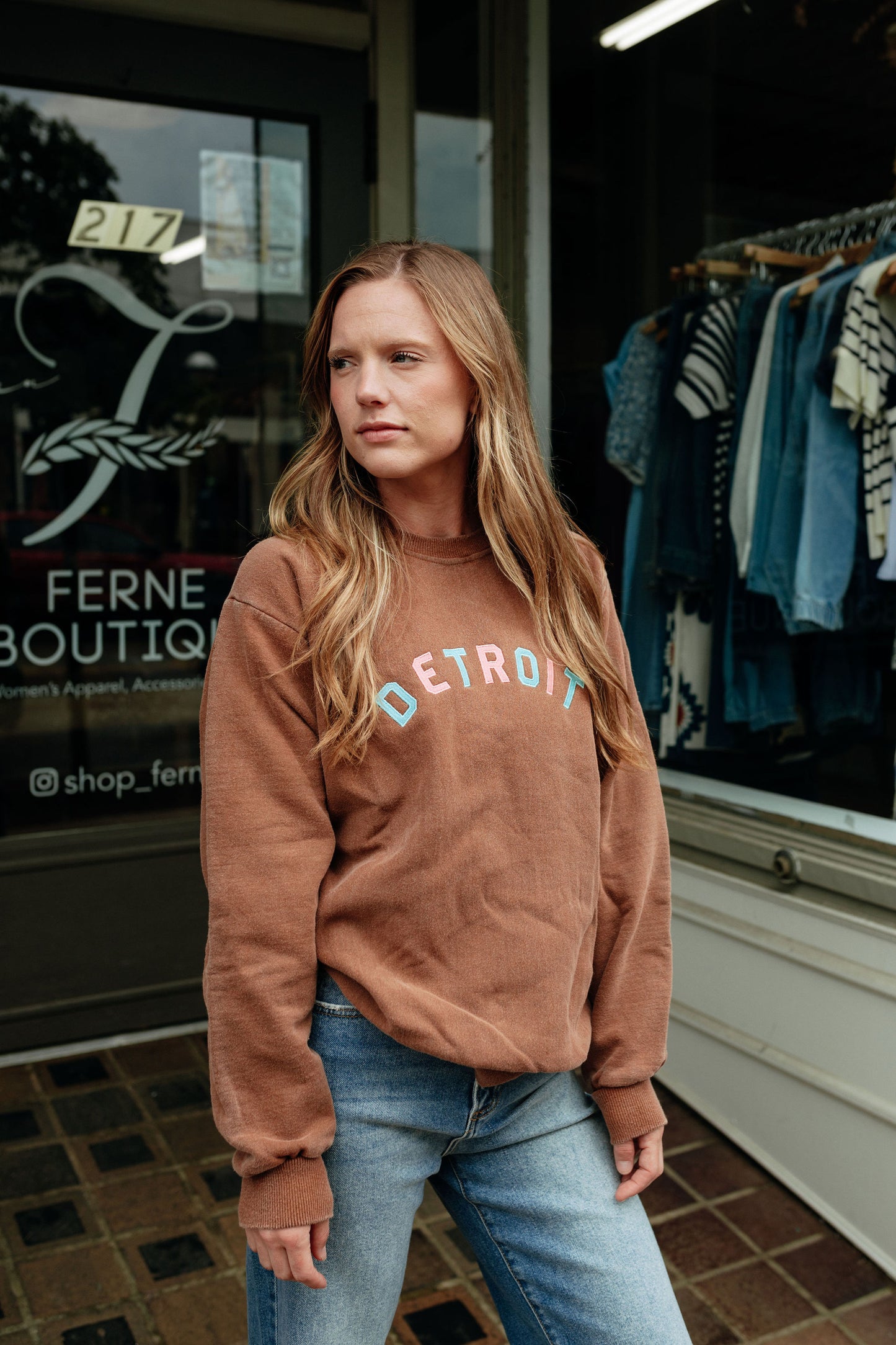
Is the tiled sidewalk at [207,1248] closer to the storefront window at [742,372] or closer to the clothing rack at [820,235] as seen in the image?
the storefront window at [742,372]

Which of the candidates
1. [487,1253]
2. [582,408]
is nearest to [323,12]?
[582,408]

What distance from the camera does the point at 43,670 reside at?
3.59m

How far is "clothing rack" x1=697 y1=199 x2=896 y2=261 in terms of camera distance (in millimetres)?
3047

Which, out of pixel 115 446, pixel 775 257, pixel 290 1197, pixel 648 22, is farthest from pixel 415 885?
pixel 648 22

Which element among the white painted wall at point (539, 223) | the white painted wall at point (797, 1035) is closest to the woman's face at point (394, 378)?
the white painted wall at point (797, 1035)

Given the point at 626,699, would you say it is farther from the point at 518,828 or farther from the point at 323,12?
the point at 323,12

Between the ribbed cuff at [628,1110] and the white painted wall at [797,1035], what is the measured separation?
4.39 ft

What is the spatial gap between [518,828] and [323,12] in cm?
330

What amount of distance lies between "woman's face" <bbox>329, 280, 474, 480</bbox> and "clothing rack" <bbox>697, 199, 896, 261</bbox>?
208 centimetres

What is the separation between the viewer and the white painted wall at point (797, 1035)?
266cm

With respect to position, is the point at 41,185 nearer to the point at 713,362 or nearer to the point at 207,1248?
the point at 713,362

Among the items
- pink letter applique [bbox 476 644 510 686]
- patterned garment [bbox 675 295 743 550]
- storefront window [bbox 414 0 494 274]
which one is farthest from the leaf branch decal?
pink letter applique [bbox 476 644 510 686]

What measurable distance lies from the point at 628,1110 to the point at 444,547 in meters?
0.73

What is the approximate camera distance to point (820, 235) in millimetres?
3256
